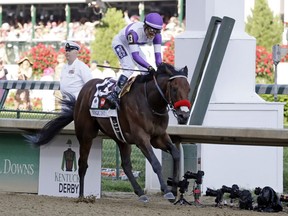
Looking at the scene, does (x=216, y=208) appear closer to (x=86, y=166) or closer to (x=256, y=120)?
(x=86, y=166)

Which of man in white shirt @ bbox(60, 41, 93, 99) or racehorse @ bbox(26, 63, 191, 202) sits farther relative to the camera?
man in white shirt @ bbox(60, 41, 93, 99)

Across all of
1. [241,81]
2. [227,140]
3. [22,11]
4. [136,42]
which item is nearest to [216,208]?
[227,140]

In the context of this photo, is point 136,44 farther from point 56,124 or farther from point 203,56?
point 203,56

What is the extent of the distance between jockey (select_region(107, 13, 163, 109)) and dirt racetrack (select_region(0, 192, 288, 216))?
1078mm

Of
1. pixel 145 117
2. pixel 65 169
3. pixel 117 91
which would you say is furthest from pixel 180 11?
pixel 145 117

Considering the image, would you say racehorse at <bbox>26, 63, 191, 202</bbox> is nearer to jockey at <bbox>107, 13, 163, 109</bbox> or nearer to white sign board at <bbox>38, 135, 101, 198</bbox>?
jockey at <bbox>107, 13, 163, 109</bbox>

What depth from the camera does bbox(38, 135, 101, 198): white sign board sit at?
1016 centimetres

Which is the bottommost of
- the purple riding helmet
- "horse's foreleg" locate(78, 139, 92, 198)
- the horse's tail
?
"horse's foreleg" locate(78, 139, 92, 198)

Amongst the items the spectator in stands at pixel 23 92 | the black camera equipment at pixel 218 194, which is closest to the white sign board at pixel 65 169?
the black camera equipment at pixel 218 194

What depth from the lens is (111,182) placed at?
11.7 metres

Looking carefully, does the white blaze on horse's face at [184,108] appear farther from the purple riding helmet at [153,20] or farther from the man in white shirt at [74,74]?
the man in white shirt at [74,74]

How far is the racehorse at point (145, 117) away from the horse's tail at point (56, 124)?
9.5 inches

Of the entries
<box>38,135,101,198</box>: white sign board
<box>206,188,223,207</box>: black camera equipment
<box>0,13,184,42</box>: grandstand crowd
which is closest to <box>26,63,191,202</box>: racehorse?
<box>38,135,101,198</box>: white sign board

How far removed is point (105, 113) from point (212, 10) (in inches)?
109
